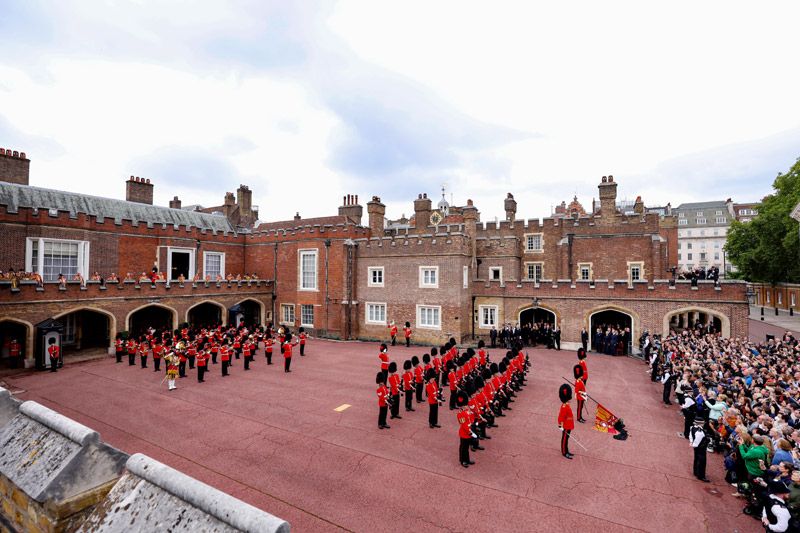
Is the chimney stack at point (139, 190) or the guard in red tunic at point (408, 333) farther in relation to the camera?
the chimney stack at point (139, 190)

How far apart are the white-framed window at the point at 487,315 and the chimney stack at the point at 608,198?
454 inches

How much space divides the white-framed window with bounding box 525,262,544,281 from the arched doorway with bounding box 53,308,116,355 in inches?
1140

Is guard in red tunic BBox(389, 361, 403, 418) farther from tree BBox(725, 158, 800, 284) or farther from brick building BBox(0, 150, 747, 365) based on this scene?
tree BBox(725, 158, 800, 284)

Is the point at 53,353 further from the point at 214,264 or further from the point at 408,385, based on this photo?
the point at 408,385

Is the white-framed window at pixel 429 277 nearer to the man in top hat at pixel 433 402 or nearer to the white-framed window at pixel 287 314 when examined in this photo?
the white-framed window at pixel 287 314

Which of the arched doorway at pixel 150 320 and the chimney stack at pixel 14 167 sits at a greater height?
the chimney stack at pixel 14 167

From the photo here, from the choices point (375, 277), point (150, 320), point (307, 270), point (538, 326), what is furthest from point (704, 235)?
point (150, 320)

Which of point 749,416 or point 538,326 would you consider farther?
point 538,326

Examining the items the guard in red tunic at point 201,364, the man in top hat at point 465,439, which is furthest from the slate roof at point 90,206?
the man in top hat at point 465,439

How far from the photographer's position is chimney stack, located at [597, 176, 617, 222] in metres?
27.7

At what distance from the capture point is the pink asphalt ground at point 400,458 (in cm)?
738

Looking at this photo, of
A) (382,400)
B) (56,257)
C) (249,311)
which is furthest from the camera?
(249,311)

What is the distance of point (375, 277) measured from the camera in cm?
2762

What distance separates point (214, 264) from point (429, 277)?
681 inches
